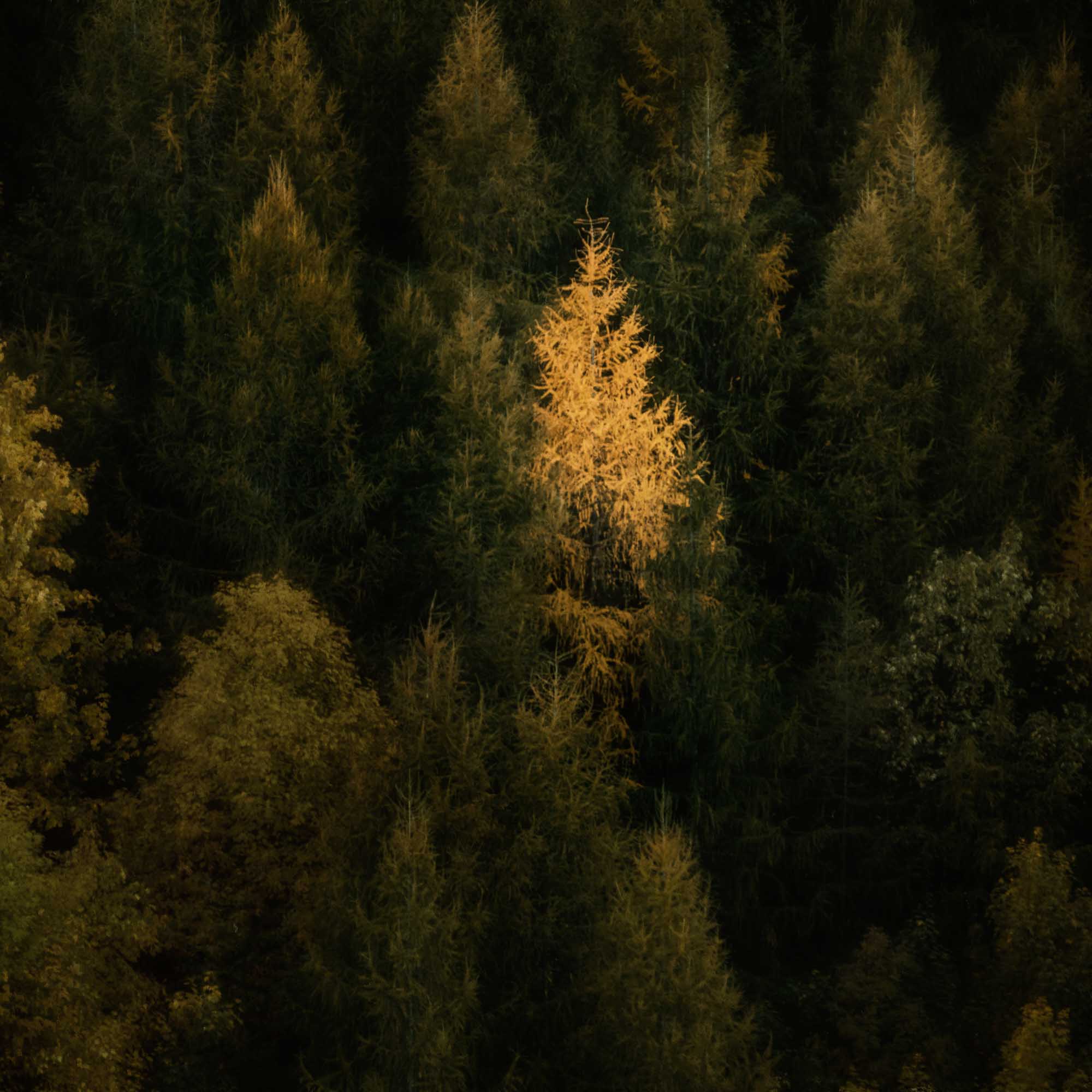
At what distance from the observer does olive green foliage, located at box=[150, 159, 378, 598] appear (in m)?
26.4

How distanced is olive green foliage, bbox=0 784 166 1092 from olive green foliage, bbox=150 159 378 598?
8.15 m

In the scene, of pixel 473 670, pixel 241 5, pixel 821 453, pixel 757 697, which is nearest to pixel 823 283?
pixel 821 453

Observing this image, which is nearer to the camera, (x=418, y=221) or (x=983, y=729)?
(x=983, y=729)

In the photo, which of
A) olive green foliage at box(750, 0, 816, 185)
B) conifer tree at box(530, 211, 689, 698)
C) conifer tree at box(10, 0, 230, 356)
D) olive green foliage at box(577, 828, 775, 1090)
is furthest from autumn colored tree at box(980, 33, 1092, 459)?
conifer tree at box(10, 0, 230, 356)

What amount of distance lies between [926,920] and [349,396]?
14.4 metres

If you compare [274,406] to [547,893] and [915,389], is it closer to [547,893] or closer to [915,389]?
[547,893]

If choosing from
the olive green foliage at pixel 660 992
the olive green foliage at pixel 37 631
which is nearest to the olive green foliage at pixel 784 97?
the olive green foliage at pixel 37 631

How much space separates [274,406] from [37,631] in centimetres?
677

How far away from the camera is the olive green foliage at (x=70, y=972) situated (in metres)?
17.3

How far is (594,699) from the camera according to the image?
85.1 feet

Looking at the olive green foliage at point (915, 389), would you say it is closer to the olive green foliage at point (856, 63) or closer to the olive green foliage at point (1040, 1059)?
the olive green foliage at point (856, 63)

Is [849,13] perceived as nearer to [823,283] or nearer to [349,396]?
[823,283]

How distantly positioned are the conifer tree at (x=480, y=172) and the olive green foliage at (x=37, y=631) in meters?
10.1

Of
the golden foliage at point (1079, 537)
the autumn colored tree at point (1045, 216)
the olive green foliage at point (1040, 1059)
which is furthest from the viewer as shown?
the autumn colored tree at point (1045, 216)
